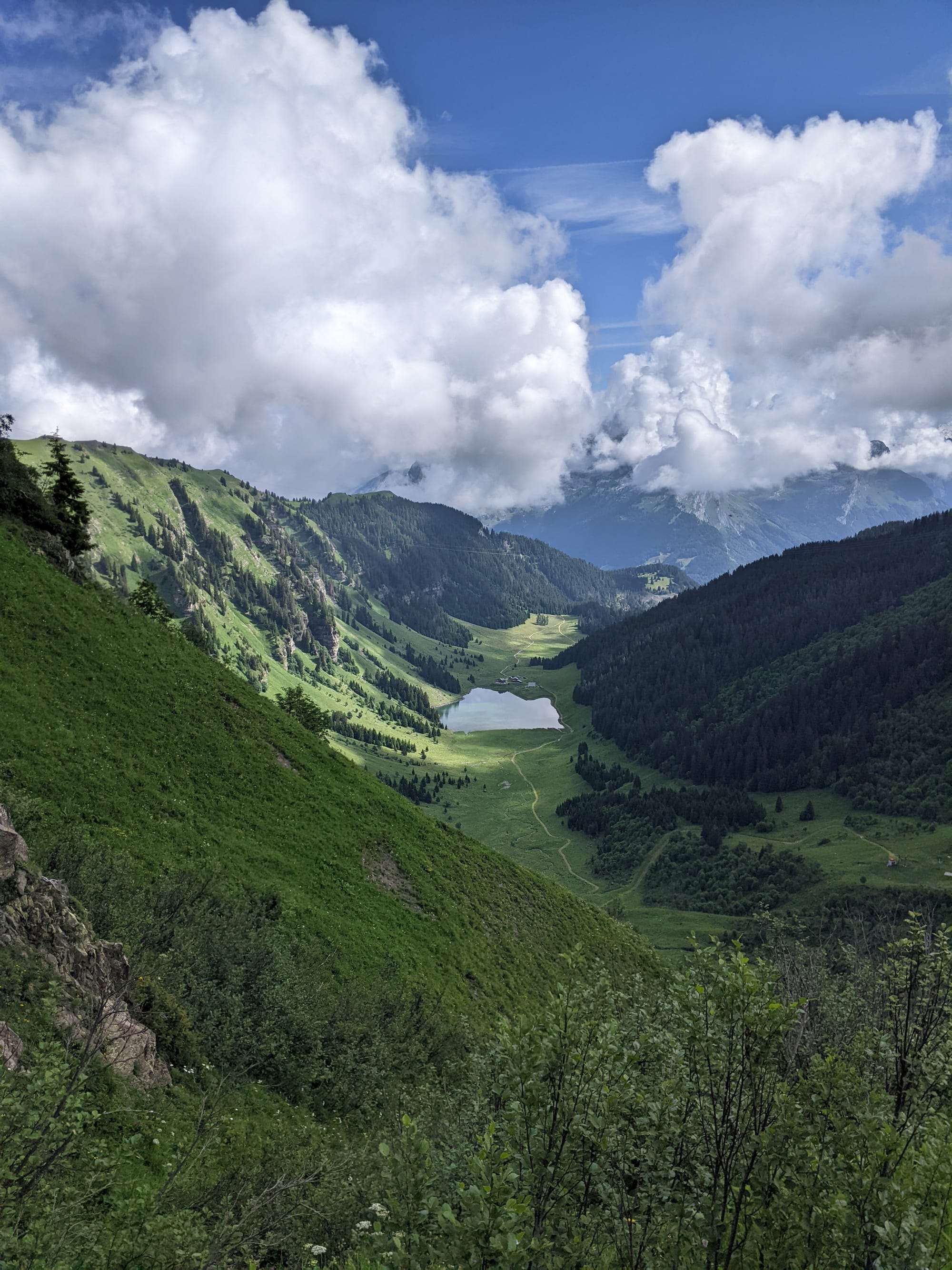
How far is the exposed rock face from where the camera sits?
25.0 meters

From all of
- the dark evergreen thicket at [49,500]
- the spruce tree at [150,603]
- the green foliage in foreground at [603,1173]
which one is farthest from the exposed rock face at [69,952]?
the spruce tree at [150,603]

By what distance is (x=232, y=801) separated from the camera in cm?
5975

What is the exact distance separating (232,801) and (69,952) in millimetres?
33661

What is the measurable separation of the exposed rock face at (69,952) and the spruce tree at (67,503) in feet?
198

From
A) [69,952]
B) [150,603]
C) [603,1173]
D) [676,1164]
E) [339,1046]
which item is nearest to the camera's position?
[603,1173]

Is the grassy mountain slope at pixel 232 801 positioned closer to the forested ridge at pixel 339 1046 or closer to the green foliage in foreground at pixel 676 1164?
the forested ridge at pixel 339 1046

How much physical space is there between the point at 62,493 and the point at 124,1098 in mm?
77053

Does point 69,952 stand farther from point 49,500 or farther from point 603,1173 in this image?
point 49,500

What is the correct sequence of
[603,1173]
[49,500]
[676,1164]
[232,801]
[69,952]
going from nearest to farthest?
[603,1173] < [676,1164] < [69,952] < [232,801] < [49,500]

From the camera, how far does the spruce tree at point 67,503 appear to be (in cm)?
7712

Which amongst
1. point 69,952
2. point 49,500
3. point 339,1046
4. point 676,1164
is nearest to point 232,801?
point 339,1046

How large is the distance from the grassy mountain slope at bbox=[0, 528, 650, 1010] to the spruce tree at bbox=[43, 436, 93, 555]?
10.6 meters

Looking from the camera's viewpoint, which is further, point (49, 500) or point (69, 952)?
point (49, 500)

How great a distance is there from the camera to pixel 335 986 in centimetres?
4553
